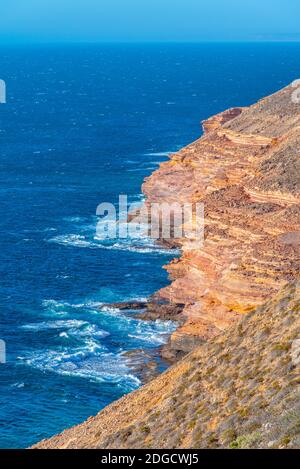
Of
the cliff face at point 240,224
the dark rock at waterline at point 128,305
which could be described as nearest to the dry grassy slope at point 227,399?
the cliff face at point 240,224

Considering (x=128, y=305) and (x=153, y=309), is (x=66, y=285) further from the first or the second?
(x=153, y=309)

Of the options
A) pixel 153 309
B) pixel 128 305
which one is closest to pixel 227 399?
pixel 153 309

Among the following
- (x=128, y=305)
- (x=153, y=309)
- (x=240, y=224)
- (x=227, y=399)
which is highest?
(x=227, y=399)

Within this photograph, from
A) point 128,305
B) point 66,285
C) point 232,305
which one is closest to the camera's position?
point 232,305

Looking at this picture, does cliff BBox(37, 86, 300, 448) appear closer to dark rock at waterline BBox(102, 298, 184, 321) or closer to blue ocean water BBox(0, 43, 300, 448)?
A: dark rock at waterline BBox(102, 298, 184, 321)

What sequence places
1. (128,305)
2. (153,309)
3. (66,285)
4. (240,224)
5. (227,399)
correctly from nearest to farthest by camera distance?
(227,399)
(240,224)
(153,309)
(128,305)
(66,285)

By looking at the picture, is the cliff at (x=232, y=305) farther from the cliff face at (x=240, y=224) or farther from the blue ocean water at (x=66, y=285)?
the blue ocean water at (x=66, y=285)
